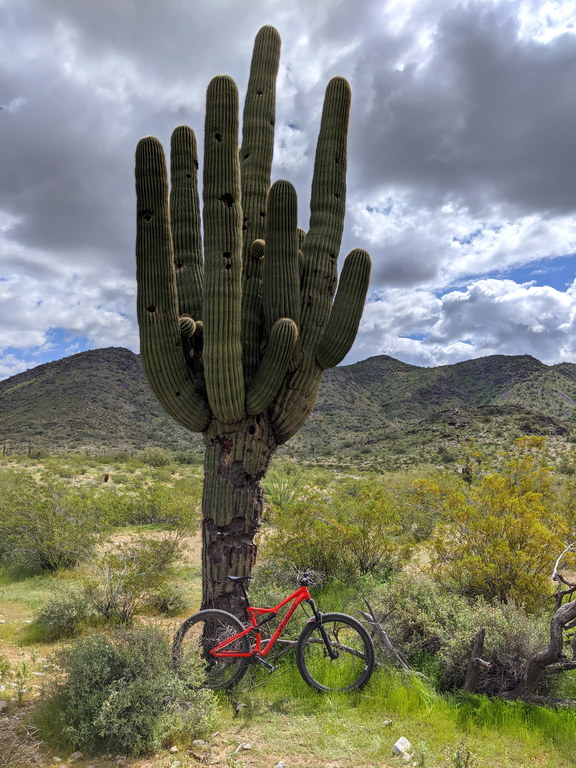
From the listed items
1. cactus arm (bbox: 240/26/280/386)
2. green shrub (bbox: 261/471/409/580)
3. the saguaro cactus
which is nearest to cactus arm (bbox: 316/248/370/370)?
the saguaro cactus

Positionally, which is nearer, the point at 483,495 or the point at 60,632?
the point at 60,632

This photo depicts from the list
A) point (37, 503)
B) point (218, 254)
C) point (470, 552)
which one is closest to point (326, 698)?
point (470, 552)

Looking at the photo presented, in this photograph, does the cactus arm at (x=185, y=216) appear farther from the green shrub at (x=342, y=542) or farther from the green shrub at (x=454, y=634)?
the green shrub at (x=454, y=634)

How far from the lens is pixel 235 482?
5586mm

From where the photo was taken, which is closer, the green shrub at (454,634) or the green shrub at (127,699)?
the green shrub at (127,699)

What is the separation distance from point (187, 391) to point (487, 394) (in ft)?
256

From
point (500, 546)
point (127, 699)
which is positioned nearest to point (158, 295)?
point (127, 699)

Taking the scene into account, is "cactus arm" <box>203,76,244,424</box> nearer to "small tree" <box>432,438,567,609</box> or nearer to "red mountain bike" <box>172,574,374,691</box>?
"red mountain bike" <box>172,574,374,691</box>

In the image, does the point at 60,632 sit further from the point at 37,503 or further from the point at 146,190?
the point at 146,190

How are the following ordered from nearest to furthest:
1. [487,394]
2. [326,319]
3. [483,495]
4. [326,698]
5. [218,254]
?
[326,698] < [218,254] < [326,319] < [483,495] < [487,394]

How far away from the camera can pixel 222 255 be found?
18.2 ft

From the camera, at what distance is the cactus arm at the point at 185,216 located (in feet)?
20.8

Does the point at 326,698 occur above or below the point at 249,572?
below

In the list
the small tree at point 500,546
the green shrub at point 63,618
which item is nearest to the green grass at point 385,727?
the small tree at point 500,546
